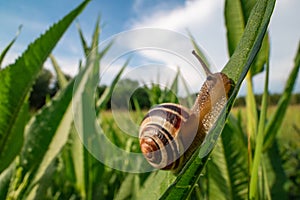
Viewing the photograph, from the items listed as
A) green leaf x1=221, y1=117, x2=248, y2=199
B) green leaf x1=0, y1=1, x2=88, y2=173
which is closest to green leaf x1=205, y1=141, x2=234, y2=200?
green leaf x1=221, y1=117, x2=248, y2=199

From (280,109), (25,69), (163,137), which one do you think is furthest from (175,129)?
(280,109)

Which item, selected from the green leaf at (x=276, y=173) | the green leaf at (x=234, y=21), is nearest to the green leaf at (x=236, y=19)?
the green leaf at (x=234, y=21)

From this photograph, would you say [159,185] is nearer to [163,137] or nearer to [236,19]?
[163,137]

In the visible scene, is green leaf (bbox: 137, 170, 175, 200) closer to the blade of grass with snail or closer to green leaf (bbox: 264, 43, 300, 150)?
the blade of grass with snail

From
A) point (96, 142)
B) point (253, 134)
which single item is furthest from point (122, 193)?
point (253, 134)

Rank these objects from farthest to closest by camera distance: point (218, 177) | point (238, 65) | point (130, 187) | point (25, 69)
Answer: point (130, 187), point (218, 177), point (25, 69), point (238, 65)

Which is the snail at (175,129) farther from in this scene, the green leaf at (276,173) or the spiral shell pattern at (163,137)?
the green leaf at (276,173)

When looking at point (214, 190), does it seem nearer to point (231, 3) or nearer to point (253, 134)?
point (253, 134)
